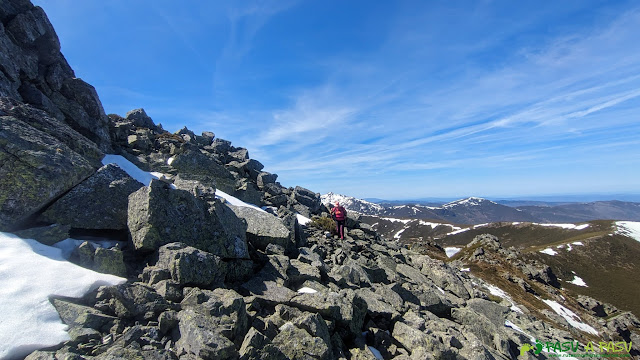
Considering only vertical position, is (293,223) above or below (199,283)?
above

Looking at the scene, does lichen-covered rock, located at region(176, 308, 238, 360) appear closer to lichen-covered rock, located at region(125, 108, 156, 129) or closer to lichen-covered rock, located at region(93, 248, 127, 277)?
lichen-covered rock, located at region(93, 248, 127, 277)

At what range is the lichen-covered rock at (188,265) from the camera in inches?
355

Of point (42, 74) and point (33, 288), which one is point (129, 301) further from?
point (42, 74)

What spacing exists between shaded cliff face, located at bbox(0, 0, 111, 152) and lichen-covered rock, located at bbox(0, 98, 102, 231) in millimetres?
5781

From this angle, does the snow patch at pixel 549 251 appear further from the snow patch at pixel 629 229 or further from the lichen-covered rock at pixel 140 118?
the lichen-covered rock at pixel 140 118

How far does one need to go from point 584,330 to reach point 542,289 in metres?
17.1

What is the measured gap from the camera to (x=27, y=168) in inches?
390

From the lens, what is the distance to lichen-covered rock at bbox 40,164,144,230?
1045 cm

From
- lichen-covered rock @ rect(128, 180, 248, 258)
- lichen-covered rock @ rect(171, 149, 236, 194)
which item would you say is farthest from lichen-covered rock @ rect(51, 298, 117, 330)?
lichen-covered rock @ rect(171, 149, 236, 194)

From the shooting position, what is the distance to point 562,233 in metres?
157

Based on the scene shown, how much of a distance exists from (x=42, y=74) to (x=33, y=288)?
→ 1900 cm

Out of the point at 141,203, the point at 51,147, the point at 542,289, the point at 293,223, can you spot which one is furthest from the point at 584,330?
the point at 51,147

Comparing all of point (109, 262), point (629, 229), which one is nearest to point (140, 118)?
point (109, 262)

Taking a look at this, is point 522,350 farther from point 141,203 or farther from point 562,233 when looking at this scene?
point 562,233
